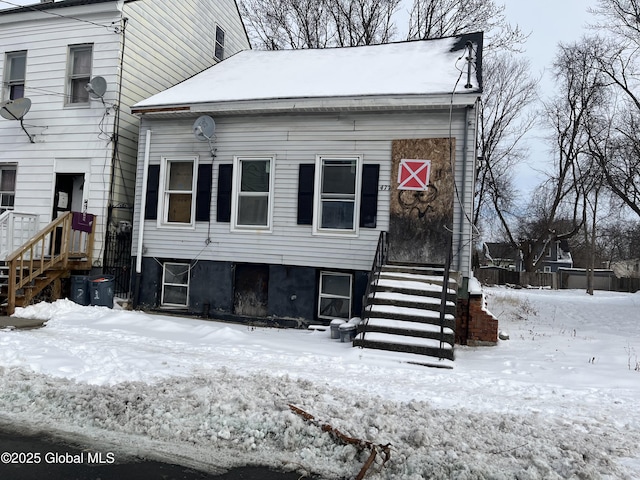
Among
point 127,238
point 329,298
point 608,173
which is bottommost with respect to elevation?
point 329,298

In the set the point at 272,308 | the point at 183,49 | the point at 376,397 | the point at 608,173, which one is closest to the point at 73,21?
the point at 183,49

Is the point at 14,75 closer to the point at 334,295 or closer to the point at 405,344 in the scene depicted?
the point at 334,295

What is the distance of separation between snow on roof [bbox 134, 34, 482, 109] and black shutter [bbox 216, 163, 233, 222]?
154cm

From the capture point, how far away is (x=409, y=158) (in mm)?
9656

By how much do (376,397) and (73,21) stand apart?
39.1 feet

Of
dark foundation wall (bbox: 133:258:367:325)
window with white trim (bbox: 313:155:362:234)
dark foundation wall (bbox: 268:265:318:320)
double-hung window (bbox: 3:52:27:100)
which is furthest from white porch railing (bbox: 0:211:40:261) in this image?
window with white trim (bbox: 313:155:362:234)

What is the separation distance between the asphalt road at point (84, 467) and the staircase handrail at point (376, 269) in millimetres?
4412

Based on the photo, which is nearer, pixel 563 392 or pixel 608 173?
pixel 563 392

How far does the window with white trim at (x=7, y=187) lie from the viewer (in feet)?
40.9

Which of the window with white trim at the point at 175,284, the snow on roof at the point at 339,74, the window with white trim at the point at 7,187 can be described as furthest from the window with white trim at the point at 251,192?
the window with white trim at the point at 7,187

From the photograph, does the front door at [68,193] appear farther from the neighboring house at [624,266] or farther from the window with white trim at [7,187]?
the neighboring house at [624,266]

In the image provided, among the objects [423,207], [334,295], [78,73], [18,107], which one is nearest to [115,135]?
[78,73]

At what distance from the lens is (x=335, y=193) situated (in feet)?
33.4

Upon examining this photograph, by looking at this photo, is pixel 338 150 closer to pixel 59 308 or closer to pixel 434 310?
pixel 434 310
